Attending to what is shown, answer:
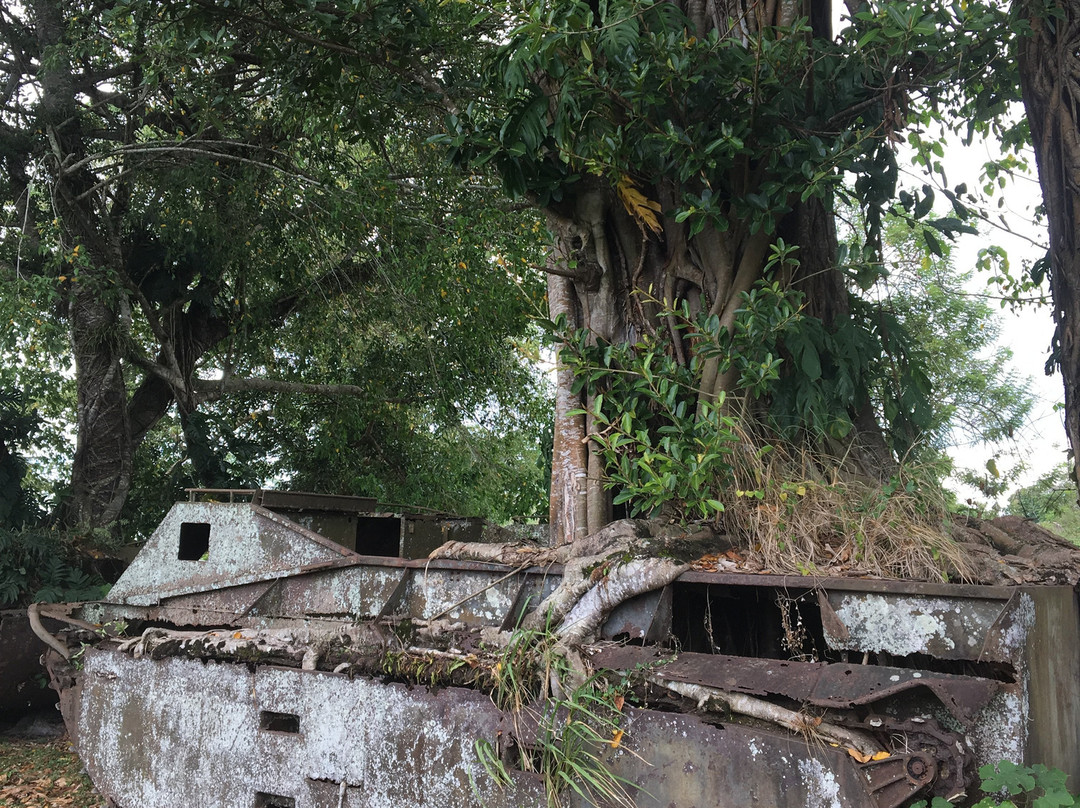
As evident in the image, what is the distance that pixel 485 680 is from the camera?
14.0ft

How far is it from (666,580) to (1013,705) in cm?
146

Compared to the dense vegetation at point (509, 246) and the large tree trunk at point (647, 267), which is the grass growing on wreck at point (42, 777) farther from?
the large tree trunk at point (647, 267)

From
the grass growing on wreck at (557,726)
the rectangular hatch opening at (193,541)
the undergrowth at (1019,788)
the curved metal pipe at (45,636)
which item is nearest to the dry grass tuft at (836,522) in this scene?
the undergrowth at (1019,788)

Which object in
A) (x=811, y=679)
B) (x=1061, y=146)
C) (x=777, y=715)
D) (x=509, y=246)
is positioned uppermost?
(x=509, y=246)

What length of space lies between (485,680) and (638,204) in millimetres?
2878

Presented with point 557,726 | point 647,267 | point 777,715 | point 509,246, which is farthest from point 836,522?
point 509,246

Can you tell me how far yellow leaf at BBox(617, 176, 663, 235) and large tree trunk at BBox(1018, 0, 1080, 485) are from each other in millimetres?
2052

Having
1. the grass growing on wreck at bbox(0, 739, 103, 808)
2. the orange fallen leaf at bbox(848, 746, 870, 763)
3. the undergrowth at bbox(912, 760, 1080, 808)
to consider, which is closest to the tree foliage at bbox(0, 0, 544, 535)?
the grass growing on wreck at bbox(0, 739, 103, 808)

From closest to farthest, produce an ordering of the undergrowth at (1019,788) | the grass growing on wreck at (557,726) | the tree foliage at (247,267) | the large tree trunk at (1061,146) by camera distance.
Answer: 1. the undergrowth at (1019,788)
2. the grass growing on wreck at (557,726)
3. the large tree trunk at (1061,146)
4. the tree foliage at (247,267)

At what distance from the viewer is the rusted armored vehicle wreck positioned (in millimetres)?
3389

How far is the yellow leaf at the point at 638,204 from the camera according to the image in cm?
532

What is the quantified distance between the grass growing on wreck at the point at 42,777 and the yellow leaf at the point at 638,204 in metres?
5.06

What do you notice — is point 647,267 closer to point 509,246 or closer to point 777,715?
point 777,715

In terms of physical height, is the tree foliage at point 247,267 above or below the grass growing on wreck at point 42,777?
above
